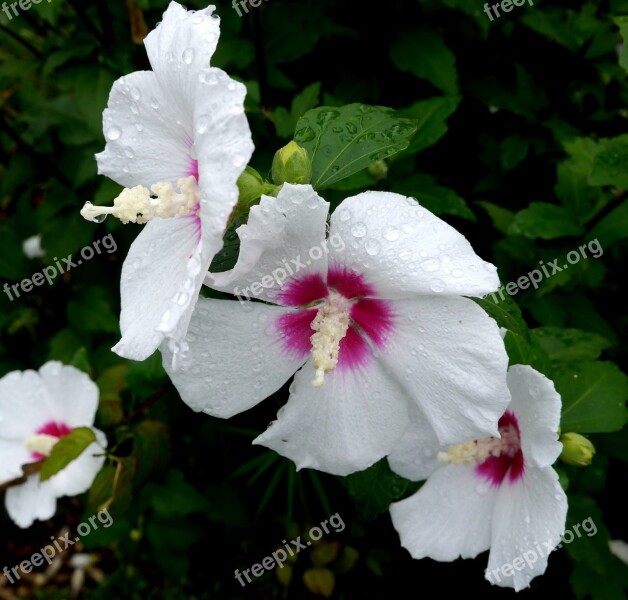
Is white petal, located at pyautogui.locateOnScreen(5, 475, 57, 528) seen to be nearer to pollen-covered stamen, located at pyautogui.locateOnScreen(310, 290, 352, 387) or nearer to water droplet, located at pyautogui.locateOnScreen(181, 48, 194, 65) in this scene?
pollen-covered stamen, located at pyautogui.locateOnScreen(310, 290, 352, 387)

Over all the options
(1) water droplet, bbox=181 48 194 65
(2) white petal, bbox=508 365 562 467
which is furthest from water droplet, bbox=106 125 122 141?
(2) white petal, bbox=508 365 562 467

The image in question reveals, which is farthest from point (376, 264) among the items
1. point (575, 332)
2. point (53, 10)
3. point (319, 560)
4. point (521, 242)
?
point (319, 560)

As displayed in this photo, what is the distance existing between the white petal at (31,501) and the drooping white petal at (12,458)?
2.2 inches

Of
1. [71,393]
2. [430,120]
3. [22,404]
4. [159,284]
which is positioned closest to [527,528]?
[159,284]

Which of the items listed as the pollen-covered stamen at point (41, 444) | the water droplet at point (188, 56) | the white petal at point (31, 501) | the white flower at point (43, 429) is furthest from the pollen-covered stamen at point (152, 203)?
the white petal at point (31, 501)

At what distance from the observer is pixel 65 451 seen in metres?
2.11

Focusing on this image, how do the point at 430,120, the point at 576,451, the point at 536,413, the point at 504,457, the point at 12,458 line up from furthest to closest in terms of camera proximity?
the point at 12,458 → the point at 430,120 → the point at 504,457 → the point at 576,451 → the point at 536,413

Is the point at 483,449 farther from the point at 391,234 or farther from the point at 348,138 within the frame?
the point at 348,138

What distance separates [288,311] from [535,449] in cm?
66

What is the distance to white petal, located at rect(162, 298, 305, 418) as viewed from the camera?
134 cm

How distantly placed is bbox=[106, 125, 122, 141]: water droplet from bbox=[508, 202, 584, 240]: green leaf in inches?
58.4

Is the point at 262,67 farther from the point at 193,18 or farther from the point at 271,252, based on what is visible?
the point at 271,252

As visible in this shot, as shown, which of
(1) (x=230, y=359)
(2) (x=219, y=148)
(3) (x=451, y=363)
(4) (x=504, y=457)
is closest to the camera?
(2) (x=219, y=148)

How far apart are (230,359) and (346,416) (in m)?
0.29
